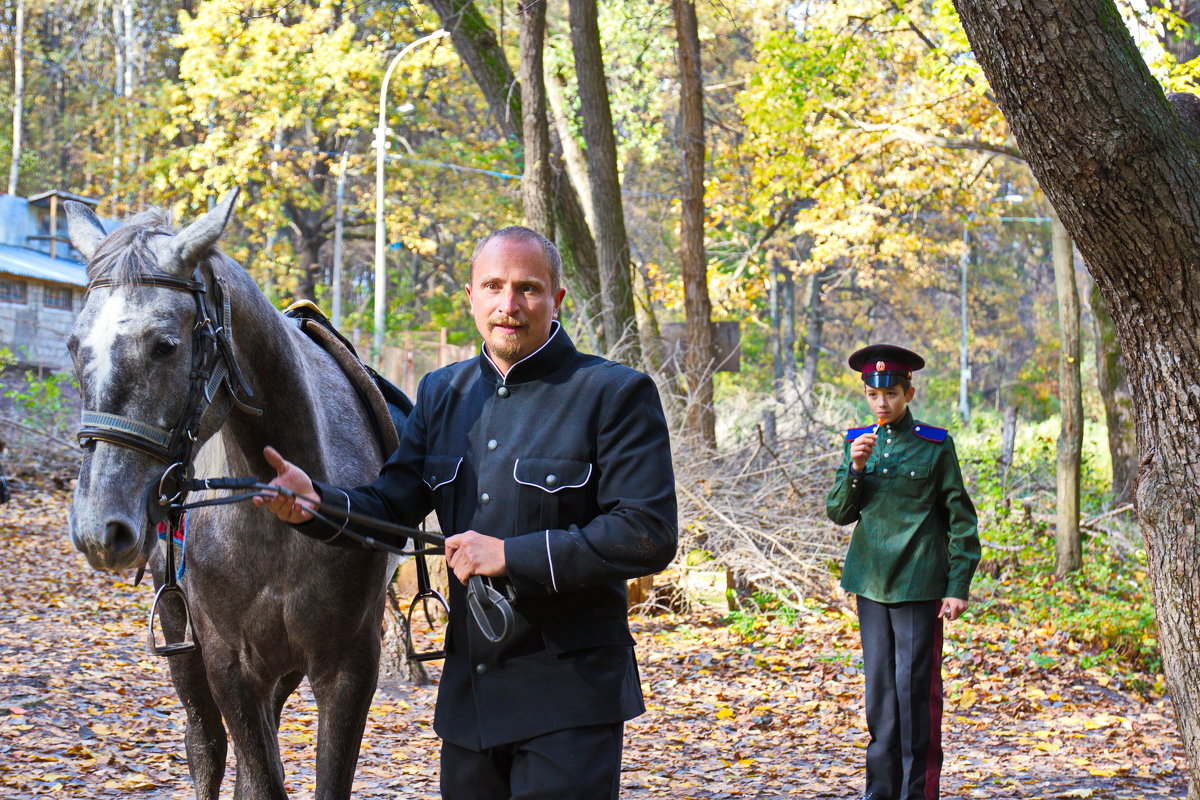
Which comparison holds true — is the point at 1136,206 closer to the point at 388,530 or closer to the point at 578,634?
the point at 578,634

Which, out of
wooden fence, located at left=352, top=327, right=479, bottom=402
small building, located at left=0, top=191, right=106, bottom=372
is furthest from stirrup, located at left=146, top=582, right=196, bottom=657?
small building, located at left=0, top=191, right=106, bottom=372

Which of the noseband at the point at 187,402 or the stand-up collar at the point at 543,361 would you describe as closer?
the noseband at the point at 187,402

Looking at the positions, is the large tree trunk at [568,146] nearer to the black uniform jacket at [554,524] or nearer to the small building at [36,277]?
the black uniform jacket at [554,524]

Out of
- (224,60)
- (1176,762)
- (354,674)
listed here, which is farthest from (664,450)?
(224,60)

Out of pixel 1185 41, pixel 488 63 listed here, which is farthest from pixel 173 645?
pixel 1185 41

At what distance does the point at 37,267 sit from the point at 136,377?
3189 cm

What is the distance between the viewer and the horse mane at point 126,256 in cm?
275

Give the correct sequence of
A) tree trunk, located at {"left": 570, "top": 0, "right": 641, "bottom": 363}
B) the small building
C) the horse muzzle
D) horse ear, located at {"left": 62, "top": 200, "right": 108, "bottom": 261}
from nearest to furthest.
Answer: the horse muzzle → horse ear, located at {"left": 62, "top": 200, "right": 108, "bottom": 261} → tree trunk, located at {"left": 570, "top": 0, "right": 641, "bottom": 363} → the small building

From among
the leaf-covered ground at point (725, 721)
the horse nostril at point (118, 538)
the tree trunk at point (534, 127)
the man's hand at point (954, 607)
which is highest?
the tree trunk at point (534, 127)

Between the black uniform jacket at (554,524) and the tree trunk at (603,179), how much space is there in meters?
8.71

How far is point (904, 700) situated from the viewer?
200 inches

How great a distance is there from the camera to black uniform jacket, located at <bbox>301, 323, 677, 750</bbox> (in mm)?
2604

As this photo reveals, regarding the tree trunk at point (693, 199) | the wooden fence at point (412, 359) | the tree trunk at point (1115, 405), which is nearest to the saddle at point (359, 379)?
the tree trunk at point (693, 199)

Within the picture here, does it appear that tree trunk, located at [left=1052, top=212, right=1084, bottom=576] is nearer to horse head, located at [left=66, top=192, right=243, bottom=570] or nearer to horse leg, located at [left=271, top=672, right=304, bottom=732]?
horse leg, located at [left=271, top=672, right=304, bottom=732]
